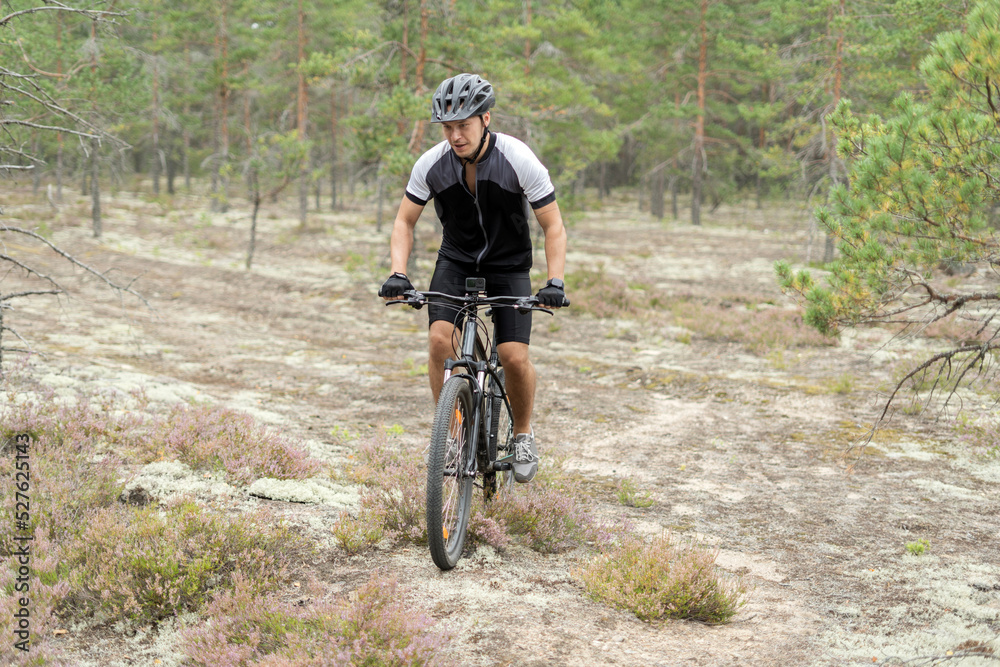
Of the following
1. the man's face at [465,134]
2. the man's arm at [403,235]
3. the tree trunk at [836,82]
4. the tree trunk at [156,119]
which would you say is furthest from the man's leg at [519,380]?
the tree trunk at [156,119]

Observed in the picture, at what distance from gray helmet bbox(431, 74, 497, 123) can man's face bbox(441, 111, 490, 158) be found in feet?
0.18

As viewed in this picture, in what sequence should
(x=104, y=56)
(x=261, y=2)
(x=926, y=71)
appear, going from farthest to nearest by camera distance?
(x=261, y=2) < (x=104, y=56) < (x=926, y=71)

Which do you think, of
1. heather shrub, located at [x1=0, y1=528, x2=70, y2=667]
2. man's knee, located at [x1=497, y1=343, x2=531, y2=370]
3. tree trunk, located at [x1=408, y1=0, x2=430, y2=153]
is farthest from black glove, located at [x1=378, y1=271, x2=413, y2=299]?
tree trunk, located at [x1=408, y1=0, x2=430, y2=153]

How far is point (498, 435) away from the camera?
473 centimetres

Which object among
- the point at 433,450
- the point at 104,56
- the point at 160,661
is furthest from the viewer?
the point at 104,56

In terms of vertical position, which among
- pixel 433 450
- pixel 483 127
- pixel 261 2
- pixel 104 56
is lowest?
pixel 433 450

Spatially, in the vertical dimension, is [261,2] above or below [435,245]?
above

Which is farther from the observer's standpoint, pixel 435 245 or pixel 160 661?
pixel 435 245

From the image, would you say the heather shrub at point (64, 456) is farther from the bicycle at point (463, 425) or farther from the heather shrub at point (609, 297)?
the heather shrub at point (609, 297)

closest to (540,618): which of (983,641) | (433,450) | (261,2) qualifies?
(433,450)

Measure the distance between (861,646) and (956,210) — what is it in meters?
2.95

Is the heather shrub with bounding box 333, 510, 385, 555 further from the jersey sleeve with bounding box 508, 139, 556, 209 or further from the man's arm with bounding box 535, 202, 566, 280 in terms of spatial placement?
the jersey sleeve with bounding box 508, 139, 556, 209

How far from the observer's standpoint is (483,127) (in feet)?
14.0

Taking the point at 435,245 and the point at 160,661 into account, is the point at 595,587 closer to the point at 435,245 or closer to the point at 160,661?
the point at 160,661
